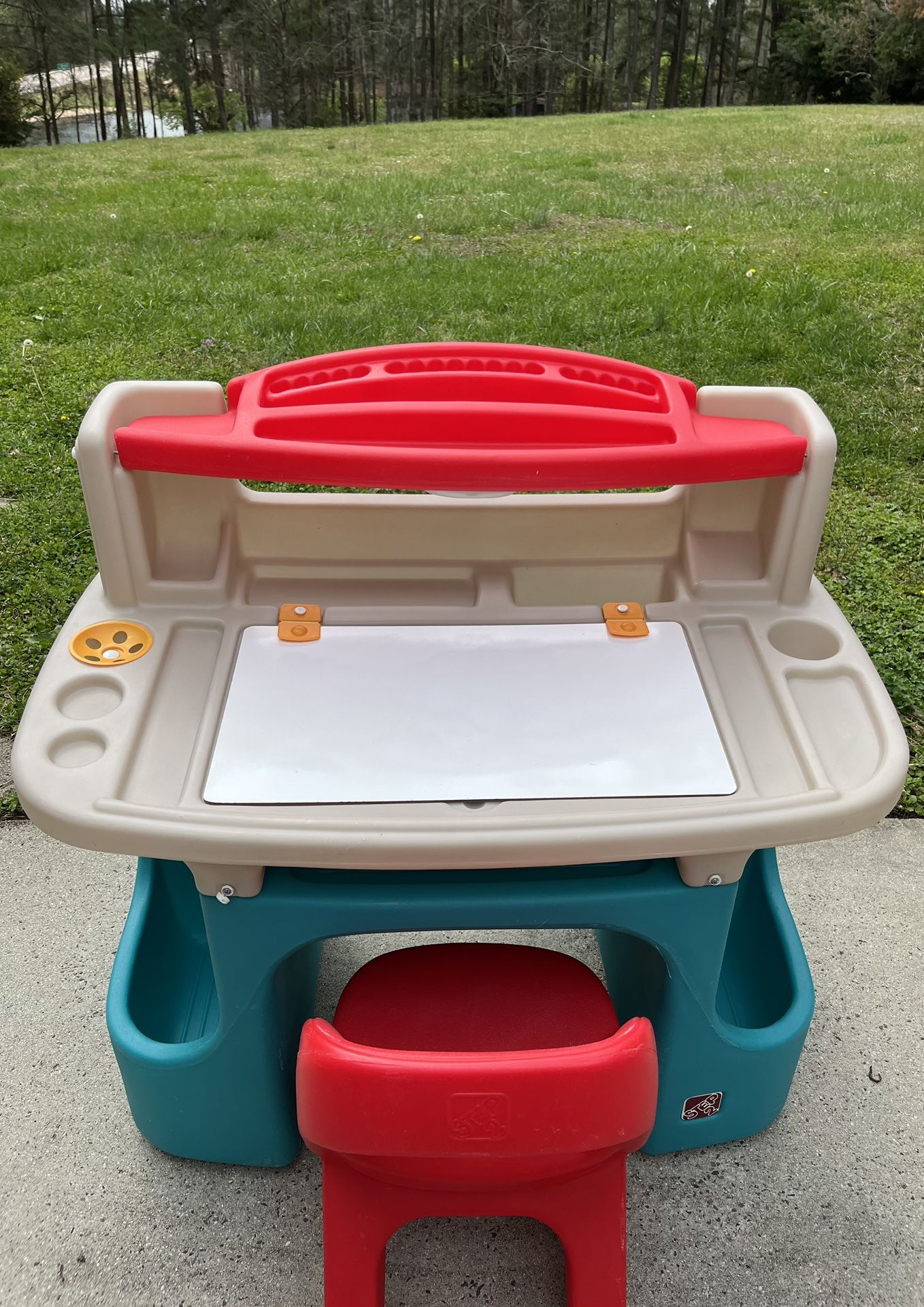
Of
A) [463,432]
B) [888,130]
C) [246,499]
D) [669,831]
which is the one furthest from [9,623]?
[888,130]

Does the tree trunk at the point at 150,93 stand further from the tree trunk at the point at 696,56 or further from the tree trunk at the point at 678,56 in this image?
the tree trunk at the point at 696,56

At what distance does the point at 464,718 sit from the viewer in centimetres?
104

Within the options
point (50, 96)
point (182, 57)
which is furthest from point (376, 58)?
point (50, 96)

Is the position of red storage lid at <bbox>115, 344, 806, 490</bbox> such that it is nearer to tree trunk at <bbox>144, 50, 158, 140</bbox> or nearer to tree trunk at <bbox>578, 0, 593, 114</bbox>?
tree trunk at <bbox>144, 50, 158, 140</bbox>

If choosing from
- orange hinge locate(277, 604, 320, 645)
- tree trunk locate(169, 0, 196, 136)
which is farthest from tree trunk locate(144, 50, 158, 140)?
orange hinge locate(277, 604, 320, 645)

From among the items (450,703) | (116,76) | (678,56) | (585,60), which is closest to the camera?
(450,703)

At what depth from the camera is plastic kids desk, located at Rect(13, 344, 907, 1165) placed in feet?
3.03

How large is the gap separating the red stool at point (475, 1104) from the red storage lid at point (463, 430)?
0.52m

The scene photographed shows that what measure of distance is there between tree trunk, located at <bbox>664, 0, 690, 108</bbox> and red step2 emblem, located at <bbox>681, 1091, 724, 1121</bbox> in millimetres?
20317

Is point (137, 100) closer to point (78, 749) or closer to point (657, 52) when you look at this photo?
point (657, 52)

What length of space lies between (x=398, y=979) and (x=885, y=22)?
18184mm

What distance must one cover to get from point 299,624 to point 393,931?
1.27 feet

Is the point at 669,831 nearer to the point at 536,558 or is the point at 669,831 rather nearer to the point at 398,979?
the point at 398,979

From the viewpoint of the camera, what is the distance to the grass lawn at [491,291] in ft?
7.75
